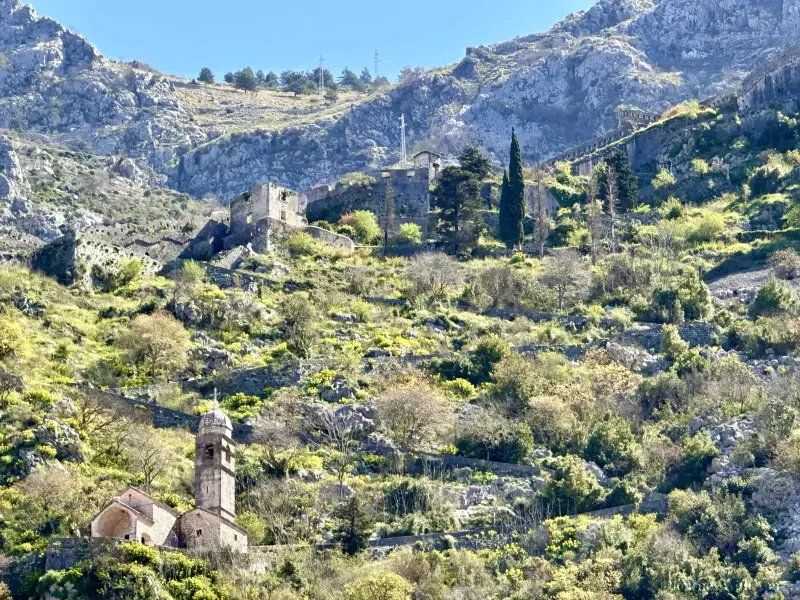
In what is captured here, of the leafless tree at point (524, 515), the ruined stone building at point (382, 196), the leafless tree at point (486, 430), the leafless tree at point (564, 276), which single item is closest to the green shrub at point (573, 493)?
the leafless tree at point (524, 515)

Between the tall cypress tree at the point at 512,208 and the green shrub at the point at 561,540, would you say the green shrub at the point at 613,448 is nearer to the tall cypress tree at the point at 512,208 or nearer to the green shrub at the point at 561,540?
the green shrub at the point at 561,540

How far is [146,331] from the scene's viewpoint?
73.5m

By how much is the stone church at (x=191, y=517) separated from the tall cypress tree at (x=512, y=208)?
39157 mm

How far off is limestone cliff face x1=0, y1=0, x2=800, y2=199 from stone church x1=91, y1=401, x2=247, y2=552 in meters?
78.4

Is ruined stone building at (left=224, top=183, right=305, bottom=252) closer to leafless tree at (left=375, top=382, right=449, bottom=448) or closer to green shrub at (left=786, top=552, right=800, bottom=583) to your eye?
leafless tree at (left=375, top=382, right=449, bottom=448)

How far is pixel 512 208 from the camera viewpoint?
92.9m

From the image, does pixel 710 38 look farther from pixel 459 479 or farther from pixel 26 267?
pixel 459 479

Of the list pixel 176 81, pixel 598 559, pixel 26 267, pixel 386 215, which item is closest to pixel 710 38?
pixel 176 81

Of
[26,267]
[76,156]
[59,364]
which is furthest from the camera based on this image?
[76,156]

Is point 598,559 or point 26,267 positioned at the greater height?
point 26,267

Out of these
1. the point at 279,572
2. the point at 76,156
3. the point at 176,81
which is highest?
the point at 176,81

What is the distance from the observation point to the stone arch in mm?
52406

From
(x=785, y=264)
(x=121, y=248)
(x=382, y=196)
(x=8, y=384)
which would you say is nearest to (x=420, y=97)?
(x=382, y=196)

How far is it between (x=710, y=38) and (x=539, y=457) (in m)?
91.4
